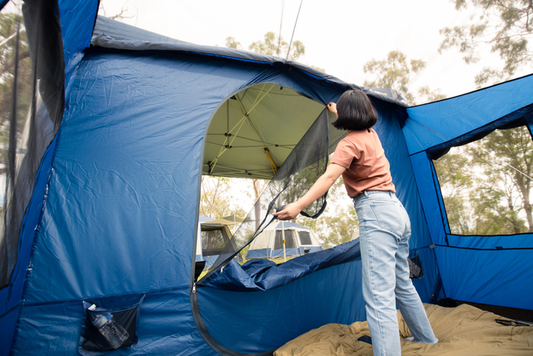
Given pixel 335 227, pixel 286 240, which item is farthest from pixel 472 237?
pixel 335 227

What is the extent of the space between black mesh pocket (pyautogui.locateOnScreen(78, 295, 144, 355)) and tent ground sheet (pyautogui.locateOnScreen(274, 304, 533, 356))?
2.34 feet

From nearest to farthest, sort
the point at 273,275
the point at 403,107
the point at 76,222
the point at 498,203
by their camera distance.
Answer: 1. the point at 76,222
2. the point at 273,275
3. the point at 498,203
4. the point at 403,107

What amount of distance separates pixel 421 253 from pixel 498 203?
642 millimetres

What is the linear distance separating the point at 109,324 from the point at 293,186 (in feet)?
3.64

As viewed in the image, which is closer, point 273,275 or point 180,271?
point 180,271

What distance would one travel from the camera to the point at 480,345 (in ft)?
4.04

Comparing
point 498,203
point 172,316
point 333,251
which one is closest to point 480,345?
point 333,251

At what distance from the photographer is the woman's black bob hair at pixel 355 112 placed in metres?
1.22

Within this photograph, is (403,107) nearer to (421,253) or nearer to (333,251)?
(421,253)

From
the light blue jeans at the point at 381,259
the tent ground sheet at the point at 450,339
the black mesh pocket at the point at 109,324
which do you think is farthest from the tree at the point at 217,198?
the light blue jeans at the point at 381,259

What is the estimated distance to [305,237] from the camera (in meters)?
6.99

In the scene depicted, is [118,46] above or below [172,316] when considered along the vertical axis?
above

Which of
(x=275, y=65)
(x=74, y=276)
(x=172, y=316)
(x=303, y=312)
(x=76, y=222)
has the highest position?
(x=275, y=65)

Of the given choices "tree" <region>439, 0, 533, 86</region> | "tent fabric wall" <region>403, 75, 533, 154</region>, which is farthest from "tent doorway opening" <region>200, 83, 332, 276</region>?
"tree" <region>439, 0, 533, 86</region>
